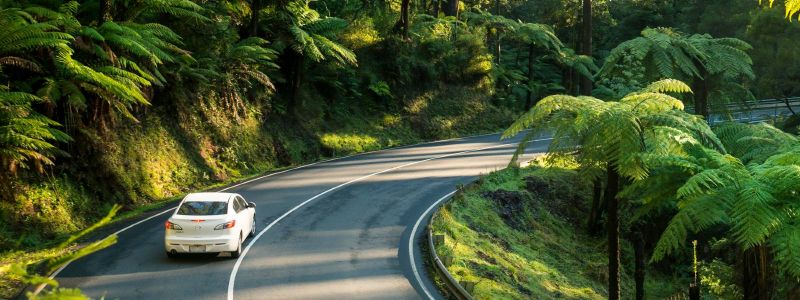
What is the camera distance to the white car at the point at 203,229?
14.2 metres

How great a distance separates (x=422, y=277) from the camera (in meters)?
14.1

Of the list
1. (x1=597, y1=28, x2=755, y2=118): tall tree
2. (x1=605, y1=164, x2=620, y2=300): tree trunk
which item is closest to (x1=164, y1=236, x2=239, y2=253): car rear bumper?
(x1=605, y1=164, x2=620, y2=300): tree trunk

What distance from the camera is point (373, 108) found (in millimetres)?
37156

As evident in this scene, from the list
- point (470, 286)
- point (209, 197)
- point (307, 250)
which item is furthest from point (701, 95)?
point (209, 197)

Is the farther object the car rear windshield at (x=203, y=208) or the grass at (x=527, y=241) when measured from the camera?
the grass at (x=527, y=241)

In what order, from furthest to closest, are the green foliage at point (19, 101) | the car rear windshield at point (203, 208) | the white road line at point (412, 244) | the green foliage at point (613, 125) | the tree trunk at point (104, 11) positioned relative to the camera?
the tree trunk at point (104, 11), the car rear windshield at point (203, 208), the green foliage at point (19, 101), the white road line at point (412, 244), the green foliage at point (613, 125)

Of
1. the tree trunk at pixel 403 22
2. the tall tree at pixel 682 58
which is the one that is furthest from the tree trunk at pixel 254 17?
the tall tree at pixel 682 58

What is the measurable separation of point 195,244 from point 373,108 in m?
23.5

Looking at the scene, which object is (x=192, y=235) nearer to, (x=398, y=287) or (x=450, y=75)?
(x=398, y=287)

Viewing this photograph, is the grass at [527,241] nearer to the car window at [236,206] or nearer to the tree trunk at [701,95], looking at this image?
the car window at [236,206]

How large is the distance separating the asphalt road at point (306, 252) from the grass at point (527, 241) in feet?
3.46

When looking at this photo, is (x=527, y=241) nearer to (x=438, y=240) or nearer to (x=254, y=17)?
(x=438, y=240)

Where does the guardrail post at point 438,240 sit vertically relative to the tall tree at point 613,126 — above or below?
below

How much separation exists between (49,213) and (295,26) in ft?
45.2
